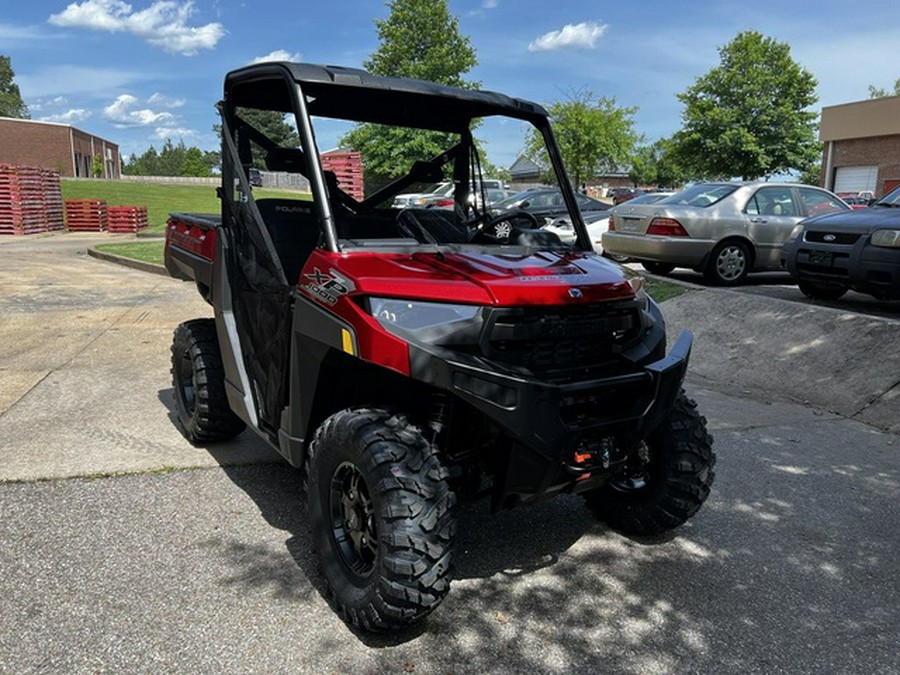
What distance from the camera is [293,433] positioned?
10.8 feet

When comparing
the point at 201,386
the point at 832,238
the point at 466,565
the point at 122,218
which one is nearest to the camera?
the point at 466,565

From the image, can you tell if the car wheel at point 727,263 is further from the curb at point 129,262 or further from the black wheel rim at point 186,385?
the curb at point 129,262

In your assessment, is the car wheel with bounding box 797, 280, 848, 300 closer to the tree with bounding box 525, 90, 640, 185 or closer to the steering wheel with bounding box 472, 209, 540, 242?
the steering wheel with bounding box 472, 209, 540, 242

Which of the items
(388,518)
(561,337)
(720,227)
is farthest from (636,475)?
(720,227)

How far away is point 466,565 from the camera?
338cm

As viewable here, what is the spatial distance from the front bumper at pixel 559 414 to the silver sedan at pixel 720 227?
7425 mm

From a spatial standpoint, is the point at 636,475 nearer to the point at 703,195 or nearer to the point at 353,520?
the point at 353,520

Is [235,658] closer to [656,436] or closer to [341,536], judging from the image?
[341,536]

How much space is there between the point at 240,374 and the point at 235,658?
1.63m

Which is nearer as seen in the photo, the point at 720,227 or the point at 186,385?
the point at 186,385

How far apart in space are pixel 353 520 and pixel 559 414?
0.95 meters

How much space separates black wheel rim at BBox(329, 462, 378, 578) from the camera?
287 centimetres

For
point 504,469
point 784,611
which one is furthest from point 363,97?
point 784,611

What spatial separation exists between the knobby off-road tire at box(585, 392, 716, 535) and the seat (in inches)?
78.6
